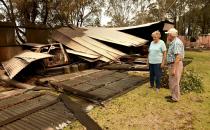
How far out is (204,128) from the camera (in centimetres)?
549

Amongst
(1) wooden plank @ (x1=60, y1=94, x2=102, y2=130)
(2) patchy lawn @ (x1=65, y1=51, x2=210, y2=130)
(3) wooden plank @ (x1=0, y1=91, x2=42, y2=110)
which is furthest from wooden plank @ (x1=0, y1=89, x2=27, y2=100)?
(2) patchy lawn @ (x1=65, y1=51, x2=210, y2=130)

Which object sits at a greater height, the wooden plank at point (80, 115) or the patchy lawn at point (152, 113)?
the wooden plank at point (80, 115)

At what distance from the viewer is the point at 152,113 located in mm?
6320

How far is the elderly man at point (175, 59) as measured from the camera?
686 centimetres

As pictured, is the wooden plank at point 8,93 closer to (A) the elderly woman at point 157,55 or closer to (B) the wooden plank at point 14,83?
(B) the wooden plank at point 14,83

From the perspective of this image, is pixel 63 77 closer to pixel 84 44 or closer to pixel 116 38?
pixel 84 44

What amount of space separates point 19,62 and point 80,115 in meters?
4.78

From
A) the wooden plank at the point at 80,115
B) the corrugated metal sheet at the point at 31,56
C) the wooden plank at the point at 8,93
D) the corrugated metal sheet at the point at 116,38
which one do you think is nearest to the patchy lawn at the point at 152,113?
the wooden plank at the point at 80,115

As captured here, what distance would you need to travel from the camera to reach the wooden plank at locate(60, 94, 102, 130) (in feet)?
17.4

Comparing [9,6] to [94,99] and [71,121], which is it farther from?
[71,121]

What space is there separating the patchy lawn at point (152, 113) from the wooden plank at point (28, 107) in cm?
118

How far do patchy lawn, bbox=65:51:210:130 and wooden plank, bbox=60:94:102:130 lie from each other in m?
0.15

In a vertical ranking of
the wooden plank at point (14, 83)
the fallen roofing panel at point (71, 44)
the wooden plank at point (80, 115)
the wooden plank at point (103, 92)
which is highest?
the fallen roofing panel at point (71, 44)

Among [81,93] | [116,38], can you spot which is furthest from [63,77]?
[116,38]
